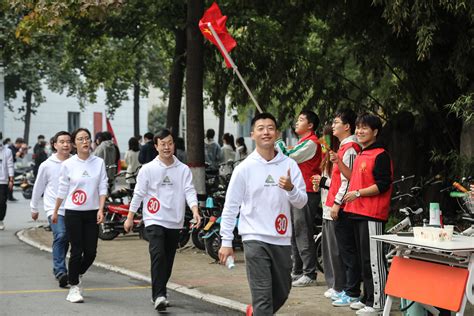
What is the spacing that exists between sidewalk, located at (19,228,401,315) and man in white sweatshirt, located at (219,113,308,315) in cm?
198

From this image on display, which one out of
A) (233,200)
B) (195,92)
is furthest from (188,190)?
(195,92)

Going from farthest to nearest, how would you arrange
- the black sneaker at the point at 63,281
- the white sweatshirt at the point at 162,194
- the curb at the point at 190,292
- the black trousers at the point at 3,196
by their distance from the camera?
the black trousers at the point at 3,196 < the black sneaker at the point at 63,281 < the curb at the point at 190,292 < the white sweatshirt at the point at 162,194

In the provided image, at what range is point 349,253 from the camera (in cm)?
1004

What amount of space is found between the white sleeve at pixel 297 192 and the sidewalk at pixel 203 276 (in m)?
2.10

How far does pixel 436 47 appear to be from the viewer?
43.3ft

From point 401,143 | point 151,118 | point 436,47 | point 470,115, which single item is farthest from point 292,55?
point 151,118

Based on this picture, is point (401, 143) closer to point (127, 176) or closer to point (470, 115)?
point (470, 115)

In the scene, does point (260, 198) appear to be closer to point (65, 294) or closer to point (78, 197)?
point (78, 197)

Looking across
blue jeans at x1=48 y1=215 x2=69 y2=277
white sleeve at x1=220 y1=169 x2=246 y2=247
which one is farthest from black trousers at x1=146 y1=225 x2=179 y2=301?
white sleeve at x1=220 y1=169 x2=246 y2=247

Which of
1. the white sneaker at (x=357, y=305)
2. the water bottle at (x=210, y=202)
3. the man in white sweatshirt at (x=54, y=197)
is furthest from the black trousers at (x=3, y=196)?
the white sneaker at (x=357, y=305)

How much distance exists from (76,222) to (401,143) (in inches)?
239

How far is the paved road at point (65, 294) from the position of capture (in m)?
10.0

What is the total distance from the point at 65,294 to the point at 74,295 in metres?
0.56

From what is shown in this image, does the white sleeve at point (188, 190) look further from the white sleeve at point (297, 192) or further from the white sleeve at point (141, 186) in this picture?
the white sleeve at point (297, 192)
